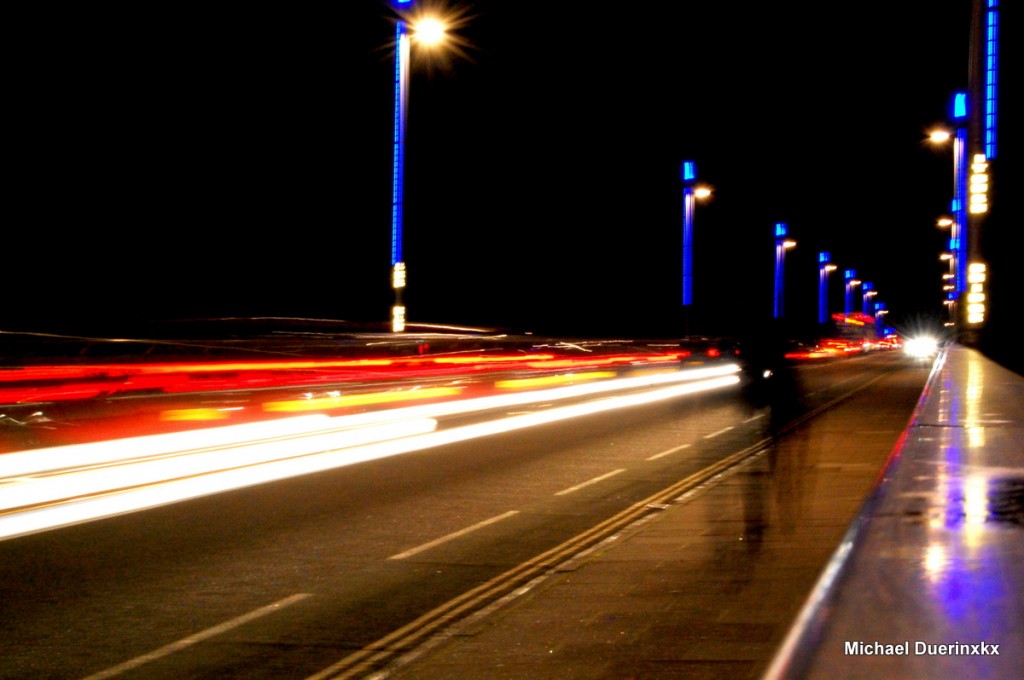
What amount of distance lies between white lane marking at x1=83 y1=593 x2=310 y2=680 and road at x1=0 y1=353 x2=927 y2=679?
17mm

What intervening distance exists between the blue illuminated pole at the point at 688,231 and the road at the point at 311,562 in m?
42.4

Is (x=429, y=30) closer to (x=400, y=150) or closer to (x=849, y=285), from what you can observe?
(x=400, y=150)

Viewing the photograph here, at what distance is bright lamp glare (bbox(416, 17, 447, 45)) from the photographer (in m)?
21.1

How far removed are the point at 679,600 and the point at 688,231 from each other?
5586 centimetres

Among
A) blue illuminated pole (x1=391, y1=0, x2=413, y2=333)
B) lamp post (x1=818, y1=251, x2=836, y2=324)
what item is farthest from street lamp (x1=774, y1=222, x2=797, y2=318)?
blue illuminated pole (x1=391, y1=0, x2=413, y2=333)

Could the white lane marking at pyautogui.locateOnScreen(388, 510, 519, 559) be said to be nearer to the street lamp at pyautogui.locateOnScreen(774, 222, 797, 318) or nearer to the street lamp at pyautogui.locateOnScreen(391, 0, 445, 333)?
the street lamp at pyautogui.locateOnScreen(391, 0, 445, 333)

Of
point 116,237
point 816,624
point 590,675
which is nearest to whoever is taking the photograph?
point 816,624

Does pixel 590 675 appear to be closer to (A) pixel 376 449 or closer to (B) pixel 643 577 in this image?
(B) pixel 643 577

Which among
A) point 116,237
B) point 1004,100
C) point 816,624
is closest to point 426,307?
point 116,237

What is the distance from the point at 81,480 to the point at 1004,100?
96.0ft

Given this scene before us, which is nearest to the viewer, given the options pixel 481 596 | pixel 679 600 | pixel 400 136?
pixel 679 600

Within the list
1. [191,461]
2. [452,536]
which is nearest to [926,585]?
[452,536]

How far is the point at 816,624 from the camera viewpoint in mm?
4828

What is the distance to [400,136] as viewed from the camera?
2258cm
